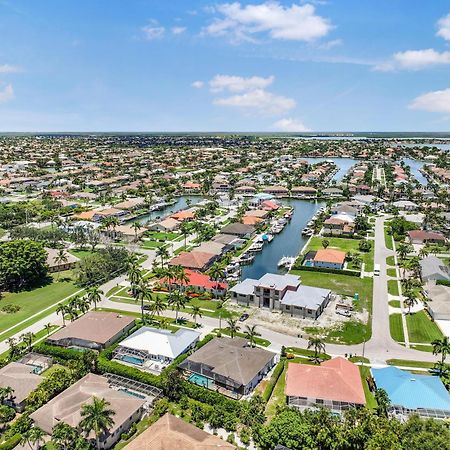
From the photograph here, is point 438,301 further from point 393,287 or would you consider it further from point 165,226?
point 165,226

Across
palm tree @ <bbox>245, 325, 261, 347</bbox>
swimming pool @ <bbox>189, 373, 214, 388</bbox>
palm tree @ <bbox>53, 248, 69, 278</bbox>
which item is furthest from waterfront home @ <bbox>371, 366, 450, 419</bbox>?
palm tree @ <bbox>53, 248, 69, 278</bbox>

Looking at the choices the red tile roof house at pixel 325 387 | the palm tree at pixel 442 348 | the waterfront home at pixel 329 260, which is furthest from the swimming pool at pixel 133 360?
the waterfront home at pixel 329 260

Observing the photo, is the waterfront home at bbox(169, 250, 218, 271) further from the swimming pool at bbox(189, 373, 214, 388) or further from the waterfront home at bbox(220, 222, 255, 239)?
the swimming pool at bbox(189, 373, 214, 388)

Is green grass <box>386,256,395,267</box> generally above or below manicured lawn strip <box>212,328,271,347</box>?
above

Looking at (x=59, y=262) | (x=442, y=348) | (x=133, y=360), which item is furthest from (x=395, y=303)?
(x=59, y=262)

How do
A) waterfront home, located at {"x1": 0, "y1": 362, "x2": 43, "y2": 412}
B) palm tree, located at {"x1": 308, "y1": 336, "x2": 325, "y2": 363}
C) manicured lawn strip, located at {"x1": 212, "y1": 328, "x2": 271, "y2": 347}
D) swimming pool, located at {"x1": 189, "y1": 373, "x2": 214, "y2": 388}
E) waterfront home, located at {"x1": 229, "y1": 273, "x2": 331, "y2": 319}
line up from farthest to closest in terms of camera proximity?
waterfront home, located at {"x1": 229, "y1": 273, "x2": 331, "y2": 319} < manicured lawn strip, located at {"x1": 212, "y1": 328, "x2": 271, "y2": 347} < palm tree, located at {"x1": 308, "y1": 336, "x2": 325, "y2": 363} < swimming pool, located at {"x1": 189, "y1": 373, "x2": 214, "y2": 388} < waterfront home, located at {"x1": 0, "y1": 362, "x2": 43, "y2": 412}

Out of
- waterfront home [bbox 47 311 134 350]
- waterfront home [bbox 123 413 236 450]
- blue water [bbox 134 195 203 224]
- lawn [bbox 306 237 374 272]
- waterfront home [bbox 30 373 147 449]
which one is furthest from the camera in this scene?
blue water [bbox 134 195 203 224]

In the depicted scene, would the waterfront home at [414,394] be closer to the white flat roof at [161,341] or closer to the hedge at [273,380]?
the hedge at [273,380]

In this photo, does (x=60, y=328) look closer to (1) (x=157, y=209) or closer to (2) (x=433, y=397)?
(2) (x=433, y=397)
